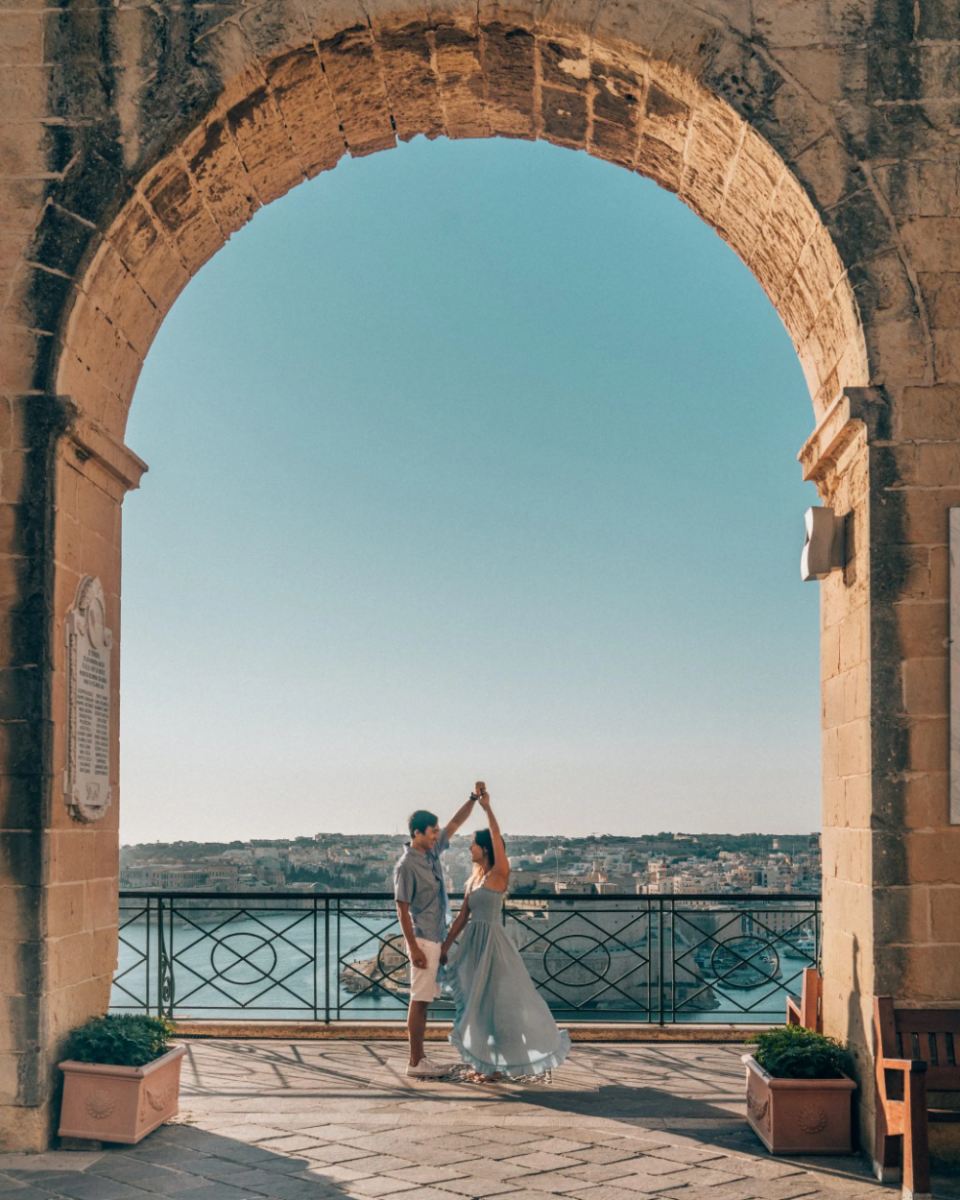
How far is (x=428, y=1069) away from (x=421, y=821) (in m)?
1.33

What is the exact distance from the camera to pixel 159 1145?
516 cm

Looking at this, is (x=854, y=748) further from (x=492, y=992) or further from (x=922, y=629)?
(x=492, y=992)

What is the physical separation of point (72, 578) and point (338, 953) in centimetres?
368

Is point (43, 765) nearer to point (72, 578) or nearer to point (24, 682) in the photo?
point (24, 682)

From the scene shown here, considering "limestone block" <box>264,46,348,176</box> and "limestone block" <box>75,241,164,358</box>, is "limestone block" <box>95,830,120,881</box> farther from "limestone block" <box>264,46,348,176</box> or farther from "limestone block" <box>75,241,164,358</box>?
"limestone block" <box>264,46,348,176</box>

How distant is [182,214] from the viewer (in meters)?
5.92

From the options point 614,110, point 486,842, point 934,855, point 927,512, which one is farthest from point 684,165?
point 486,842

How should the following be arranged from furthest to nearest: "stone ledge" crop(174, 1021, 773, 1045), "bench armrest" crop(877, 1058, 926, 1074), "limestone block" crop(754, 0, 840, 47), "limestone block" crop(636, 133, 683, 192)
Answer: "stone ledge" crop(174, 1021, 773, 1045) < "limestone block" crop(636, 133, 683, 192) < "limestone block" crop(754, 0, 840, 47) < "bench armrest" crop(877, 1058, 926, 1074)

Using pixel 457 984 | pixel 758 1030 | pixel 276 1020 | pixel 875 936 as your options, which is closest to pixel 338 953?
pixel 276 1020

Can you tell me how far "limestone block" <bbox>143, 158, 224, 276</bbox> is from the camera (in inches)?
221

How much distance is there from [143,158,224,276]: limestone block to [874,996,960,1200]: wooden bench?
475cm

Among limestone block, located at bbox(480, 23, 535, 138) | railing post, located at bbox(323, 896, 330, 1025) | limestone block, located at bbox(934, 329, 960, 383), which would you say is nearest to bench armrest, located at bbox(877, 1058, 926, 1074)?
limestone block, located at bbox(934, 329, 960, 383)

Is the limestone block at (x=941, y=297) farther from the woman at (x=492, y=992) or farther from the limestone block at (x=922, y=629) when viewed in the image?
the woman at (x=492, y=992)

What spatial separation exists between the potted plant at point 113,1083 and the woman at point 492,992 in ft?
5.56
